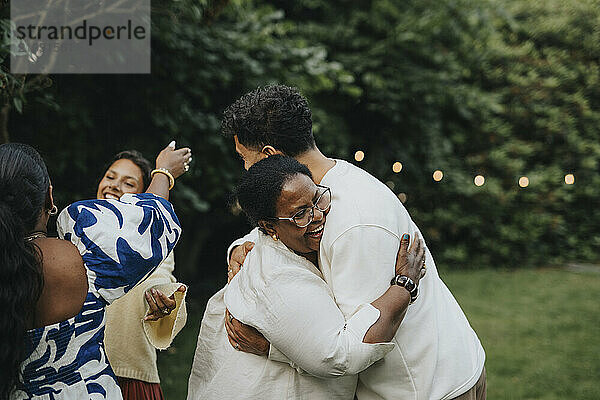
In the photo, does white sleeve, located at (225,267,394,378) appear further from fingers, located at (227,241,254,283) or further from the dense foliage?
the dense foliage

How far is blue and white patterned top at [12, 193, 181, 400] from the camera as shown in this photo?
1856 millimetres

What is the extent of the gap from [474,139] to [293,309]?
879 cm

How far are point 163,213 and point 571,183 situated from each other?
893 cm

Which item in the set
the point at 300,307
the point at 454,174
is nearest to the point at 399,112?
the point at 454,174

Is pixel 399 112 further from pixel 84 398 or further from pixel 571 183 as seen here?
pixel 84 398

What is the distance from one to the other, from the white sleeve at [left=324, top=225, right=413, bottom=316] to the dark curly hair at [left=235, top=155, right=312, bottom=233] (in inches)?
8.8

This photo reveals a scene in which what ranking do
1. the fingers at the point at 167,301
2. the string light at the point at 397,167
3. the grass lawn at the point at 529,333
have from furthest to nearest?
the string light at the point at 397,167, the grass lawn at the point at 529,333, the fingers at the point at 167,301

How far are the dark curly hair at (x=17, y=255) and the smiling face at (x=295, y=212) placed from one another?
646 mm

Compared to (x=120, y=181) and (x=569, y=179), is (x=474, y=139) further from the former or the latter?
(x=120, y=181)

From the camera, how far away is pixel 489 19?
9258 mm

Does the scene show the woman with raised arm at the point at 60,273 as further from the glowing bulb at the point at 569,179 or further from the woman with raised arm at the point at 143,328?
the glowing bulb at the point at 569,179

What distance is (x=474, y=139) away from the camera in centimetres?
1020

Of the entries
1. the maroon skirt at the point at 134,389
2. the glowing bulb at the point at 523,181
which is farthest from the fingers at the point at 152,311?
the glowing bulb at the point at 523,181

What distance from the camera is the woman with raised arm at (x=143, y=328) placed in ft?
8.62
